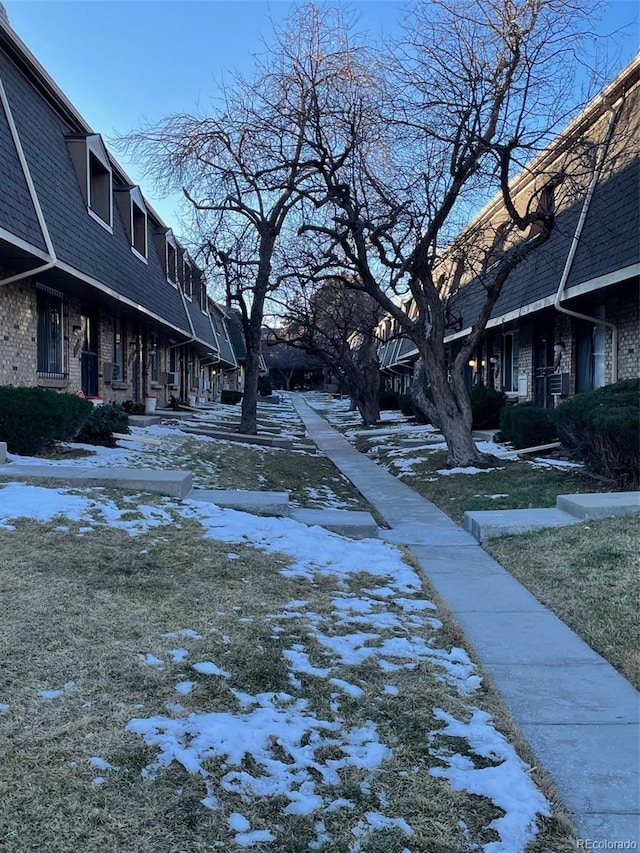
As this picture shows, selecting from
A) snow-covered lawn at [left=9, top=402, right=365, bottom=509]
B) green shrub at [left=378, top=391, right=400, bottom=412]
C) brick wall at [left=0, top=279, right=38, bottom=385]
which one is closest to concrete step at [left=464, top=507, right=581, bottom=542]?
snow-covered lawn at [left=9, top=402, right=365, bottom=509]

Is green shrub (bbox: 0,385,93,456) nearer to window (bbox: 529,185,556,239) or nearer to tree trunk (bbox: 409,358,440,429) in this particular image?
tree trunk (bbox: 409,358,440,429)

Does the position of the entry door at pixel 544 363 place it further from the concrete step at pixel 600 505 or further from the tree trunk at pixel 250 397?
the concrete step at pixel 600 505

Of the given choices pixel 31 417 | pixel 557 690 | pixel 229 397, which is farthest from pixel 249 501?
pixel 229 397

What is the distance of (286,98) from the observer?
38.4 feet

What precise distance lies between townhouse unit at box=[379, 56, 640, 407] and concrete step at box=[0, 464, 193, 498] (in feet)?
22.6

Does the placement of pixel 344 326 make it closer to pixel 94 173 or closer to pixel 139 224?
pixel 139 224

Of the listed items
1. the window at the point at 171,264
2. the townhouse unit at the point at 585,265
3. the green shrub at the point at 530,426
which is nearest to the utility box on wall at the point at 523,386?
the townhouse unit at the point at 585,265

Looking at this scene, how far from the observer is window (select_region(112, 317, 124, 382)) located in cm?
1658

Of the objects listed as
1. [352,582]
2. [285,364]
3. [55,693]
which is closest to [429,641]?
[352,582]

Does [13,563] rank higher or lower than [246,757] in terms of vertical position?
higher

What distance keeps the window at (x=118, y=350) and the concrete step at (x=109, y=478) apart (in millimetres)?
9005

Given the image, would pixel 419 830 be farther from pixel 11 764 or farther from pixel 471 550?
Result: pixel 471 550

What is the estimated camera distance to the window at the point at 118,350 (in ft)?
54.4

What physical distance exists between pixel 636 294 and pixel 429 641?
30.1 ft
